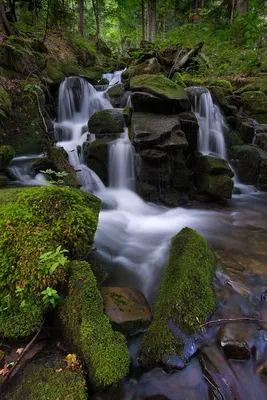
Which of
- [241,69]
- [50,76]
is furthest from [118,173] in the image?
[241,69]

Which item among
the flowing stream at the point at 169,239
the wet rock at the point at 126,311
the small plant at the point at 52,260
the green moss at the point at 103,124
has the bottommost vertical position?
the flowing stream at the point at 169,239

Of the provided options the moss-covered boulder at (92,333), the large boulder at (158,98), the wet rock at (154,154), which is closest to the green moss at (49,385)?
the moss-covered boulder at (92,333)

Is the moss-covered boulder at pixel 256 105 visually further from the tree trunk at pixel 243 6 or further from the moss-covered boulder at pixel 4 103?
the moss-covered boulder at pixel 4 103

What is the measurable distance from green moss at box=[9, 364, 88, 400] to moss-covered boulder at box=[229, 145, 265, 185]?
25.0 feet

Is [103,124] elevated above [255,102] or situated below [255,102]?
below

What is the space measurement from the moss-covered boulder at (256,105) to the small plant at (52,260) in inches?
383

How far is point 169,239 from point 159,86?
515 centimetres

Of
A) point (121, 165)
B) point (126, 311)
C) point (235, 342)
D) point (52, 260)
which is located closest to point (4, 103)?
point (121, 165)

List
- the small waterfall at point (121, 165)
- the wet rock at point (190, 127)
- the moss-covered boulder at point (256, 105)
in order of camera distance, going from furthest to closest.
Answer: the moss-covered boulder at point (256, 105)
the wet rock at point (190, 127)
the small waterfall at point (121, 165)

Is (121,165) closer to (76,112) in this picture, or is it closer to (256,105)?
(76,112)

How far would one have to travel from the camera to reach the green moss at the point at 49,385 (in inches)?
65.1

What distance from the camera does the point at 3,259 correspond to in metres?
2.17

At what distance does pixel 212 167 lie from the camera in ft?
22.3

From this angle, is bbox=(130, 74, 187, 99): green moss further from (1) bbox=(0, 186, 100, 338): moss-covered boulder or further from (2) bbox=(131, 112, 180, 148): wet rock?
(1) bbox=(0, 186, 100, 338): moss-covered boulder
